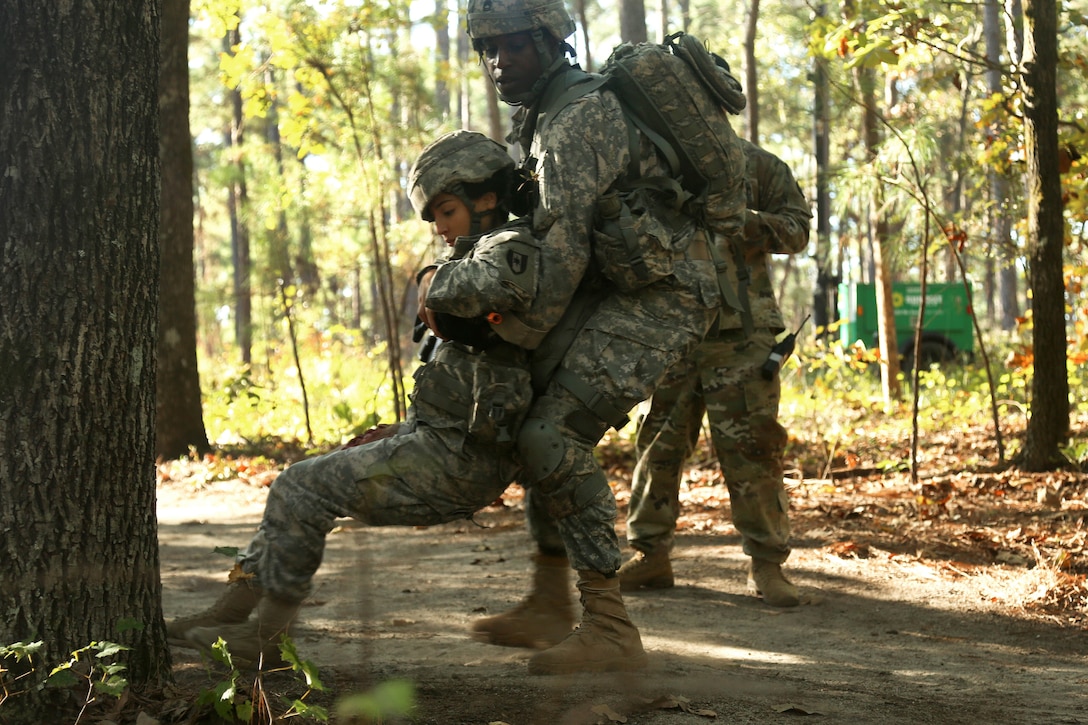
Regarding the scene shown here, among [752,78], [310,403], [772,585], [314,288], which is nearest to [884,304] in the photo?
[752,78]

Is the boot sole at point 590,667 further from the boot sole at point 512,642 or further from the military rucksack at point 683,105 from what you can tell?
the military rucksack at point 683,105

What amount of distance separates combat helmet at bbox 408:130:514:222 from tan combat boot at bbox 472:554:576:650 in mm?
1347

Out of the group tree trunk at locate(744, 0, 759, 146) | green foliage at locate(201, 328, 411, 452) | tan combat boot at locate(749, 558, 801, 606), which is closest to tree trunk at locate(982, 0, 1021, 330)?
tree trunk at locate(744, 0, 759, 146)

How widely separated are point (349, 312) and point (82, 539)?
1453 inches

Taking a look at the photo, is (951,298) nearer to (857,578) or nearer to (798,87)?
→ (857,578)

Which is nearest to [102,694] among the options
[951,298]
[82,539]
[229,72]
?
[82,539]

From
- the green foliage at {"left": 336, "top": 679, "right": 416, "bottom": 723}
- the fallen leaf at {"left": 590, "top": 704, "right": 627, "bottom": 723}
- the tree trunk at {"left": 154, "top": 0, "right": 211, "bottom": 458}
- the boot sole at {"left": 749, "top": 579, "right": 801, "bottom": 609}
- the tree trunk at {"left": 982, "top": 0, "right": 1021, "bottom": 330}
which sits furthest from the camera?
the tree trunk at {"left": 154, "top": 0, "right": 211, "bottom": 458}

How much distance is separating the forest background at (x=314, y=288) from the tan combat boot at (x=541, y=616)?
1.29m

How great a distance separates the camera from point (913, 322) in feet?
57.7

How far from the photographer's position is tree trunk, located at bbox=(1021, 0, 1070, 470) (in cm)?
668

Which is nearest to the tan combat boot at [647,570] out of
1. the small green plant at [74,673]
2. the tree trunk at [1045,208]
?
the small green plant at [74,673]

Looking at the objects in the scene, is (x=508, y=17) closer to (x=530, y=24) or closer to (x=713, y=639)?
(x=530, y=24)

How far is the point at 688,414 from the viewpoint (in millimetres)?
5012

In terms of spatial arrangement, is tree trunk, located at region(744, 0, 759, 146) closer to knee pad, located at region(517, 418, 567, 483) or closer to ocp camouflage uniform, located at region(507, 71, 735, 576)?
ocp camouflage uniform, located at region(507, 71, 735, 576)
